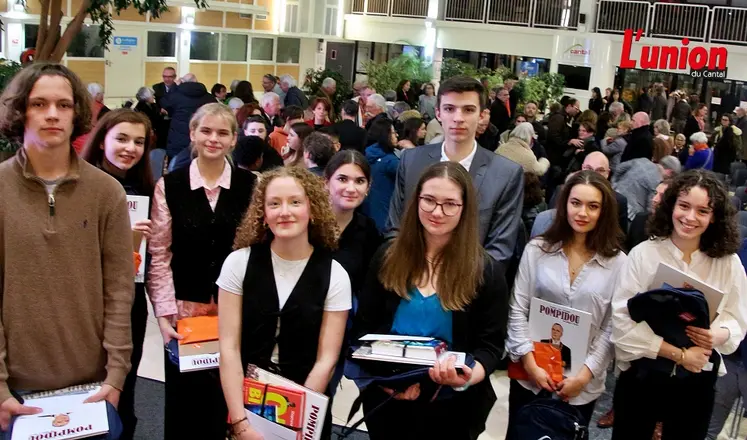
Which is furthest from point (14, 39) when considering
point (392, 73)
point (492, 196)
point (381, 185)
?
point (492, 196)

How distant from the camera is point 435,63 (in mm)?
22594

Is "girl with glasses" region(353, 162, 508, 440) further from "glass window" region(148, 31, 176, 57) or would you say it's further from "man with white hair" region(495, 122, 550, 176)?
"glass window" region(148, 31, 176, 57)

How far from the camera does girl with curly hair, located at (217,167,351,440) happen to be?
269 centimetres

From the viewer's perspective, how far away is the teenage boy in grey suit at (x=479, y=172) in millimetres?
3232

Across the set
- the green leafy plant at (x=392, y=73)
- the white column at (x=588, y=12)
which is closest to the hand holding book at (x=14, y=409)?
the green leafy plant at (x=392, y=73)

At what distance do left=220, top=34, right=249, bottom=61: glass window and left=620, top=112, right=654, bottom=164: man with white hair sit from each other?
14.4 metres

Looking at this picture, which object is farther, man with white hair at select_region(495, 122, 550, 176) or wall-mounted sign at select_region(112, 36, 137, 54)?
wall-mounted sign at select_region(112, 36, 137, 54)

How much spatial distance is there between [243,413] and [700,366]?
1795 millimetres

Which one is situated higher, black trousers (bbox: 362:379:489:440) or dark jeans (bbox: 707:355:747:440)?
black trousers (bbox: 362:379:489:440)

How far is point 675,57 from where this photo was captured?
18.8m

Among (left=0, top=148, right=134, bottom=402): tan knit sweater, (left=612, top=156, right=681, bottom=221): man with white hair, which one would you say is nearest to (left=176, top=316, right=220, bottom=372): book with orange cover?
(left=0, top=148, right=134, bottom=402): tan knit sweater

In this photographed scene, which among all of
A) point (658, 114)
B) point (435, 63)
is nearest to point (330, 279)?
Answer: point (658, 114)

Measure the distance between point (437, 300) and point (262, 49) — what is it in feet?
65.8

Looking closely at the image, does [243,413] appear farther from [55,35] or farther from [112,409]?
[55,35]
